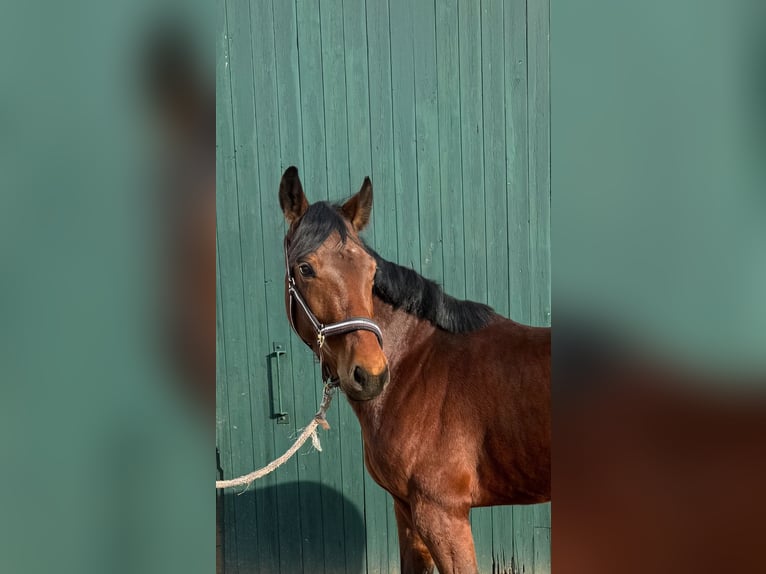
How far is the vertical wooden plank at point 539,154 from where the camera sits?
2850 mm

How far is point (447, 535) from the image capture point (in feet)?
6.37

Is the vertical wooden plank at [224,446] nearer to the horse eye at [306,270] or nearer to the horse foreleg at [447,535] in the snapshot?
the horse eye at [306,270]

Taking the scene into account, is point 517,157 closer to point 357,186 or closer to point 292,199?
point 357,186

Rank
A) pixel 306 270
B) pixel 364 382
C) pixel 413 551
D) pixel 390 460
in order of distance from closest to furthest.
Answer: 1. pixel 364 382
2. pixel 306 270
3. pixel 390 460
4. pixel 413 551

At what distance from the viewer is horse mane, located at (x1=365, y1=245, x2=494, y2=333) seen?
2.15 meters

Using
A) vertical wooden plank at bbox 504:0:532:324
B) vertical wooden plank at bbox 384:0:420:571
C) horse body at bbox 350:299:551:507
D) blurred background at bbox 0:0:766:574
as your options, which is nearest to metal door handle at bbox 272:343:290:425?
vertical wooden plank at bbox 384:0:420:571

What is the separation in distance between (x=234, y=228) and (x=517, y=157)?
1.30m

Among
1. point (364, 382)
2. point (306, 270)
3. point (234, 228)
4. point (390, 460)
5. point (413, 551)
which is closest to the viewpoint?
point (364, 382)

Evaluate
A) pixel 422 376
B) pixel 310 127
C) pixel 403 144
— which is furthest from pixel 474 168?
pixel 422 376
